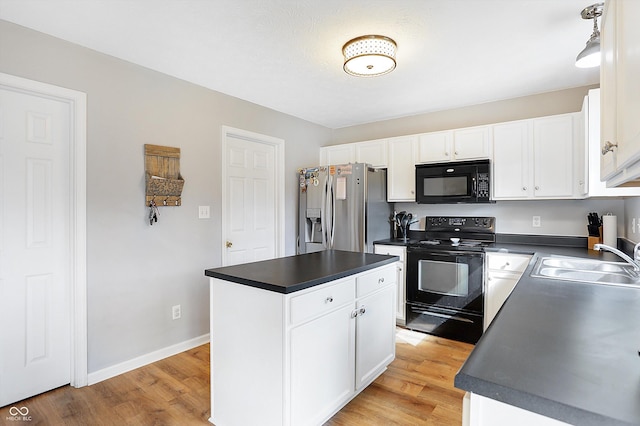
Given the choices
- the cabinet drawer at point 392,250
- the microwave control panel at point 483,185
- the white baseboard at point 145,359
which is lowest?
the white baseboard at point 145,359

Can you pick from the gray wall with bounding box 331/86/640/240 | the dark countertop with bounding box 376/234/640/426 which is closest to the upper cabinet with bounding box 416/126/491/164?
the gray wall with bounding box 331/86/640/240

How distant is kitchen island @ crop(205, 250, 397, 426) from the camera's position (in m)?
1.63

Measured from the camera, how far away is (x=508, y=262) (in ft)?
9.64

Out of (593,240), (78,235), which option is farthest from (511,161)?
(78,235)

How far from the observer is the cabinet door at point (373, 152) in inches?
154

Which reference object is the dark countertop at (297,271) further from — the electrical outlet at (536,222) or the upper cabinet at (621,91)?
the electrical outlet at (536,222)

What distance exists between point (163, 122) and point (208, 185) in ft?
2.16

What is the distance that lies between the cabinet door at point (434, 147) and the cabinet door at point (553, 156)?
2.50 feet

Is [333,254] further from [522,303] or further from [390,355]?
[522,303]

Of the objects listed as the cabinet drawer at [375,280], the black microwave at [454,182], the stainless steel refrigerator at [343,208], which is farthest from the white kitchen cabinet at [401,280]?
the cabinet drawer at [375,280]

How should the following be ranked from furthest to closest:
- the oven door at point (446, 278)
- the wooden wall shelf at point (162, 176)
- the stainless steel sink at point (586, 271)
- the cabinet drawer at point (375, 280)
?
the oven door at point (446, 278) < the wooden wall shelf at point (162, 176) < the cabinet drawer at point (375, 280) < the stainless steel sink at point (586, 271)

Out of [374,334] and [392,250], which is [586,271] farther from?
[392,250]

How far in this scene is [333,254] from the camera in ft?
8.61

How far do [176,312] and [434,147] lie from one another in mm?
2972
